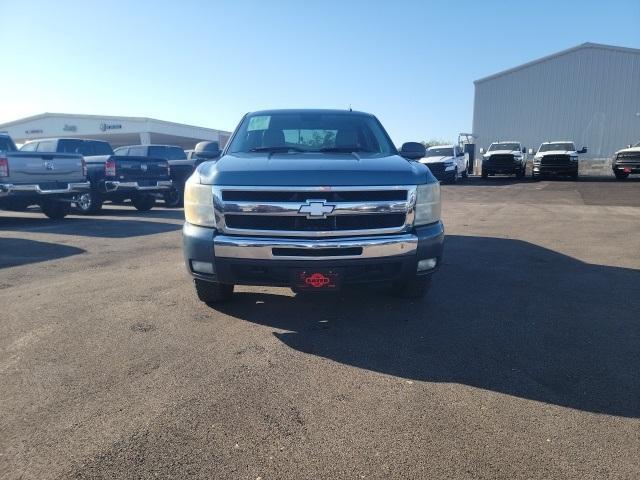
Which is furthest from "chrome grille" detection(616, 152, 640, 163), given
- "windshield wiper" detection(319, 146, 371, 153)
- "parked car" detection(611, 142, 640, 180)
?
"windshield wiper" detection(319, 146, 371, 153)

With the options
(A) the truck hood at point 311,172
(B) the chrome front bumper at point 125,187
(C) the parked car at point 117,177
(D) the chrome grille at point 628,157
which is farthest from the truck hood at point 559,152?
(A) the truck hood at point 311,172

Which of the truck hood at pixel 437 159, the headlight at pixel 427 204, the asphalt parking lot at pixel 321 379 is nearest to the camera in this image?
the asphalt parking lot at pixel 321 379

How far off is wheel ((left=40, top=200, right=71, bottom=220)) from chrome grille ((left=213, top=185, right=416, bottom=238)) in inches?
401

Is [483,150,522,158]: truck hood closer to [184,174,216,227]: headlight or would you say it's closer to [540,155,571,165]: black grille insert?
[540,155,571,165]: black grille insert

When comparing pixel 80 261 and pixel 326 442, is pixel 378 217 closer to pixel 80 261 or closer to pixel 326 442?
pixel 326 442

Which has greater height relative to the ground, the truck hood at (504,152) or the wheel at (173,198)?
the truck hood at (504,152)

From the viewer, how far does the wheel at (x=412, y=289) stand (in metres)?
4.42

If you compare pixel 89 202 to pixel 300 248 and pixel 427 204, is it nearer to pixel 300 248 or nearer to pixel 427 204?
pixel 300 248

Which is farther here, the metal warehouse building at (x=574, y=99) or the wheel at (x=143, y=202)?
the metal warehouse building at (x=574, y=99)

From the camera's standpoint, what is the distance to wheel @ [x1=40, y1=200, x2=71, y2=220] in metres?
11.9

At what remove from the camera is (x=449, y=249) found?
295 inches

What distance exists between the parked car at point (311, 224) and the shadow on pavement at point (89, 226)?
233 inches

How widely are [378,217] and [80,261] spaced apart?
4.88 m

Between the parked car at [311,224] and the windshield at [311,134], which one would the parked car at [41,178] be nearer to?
the windshield at [311,134]
